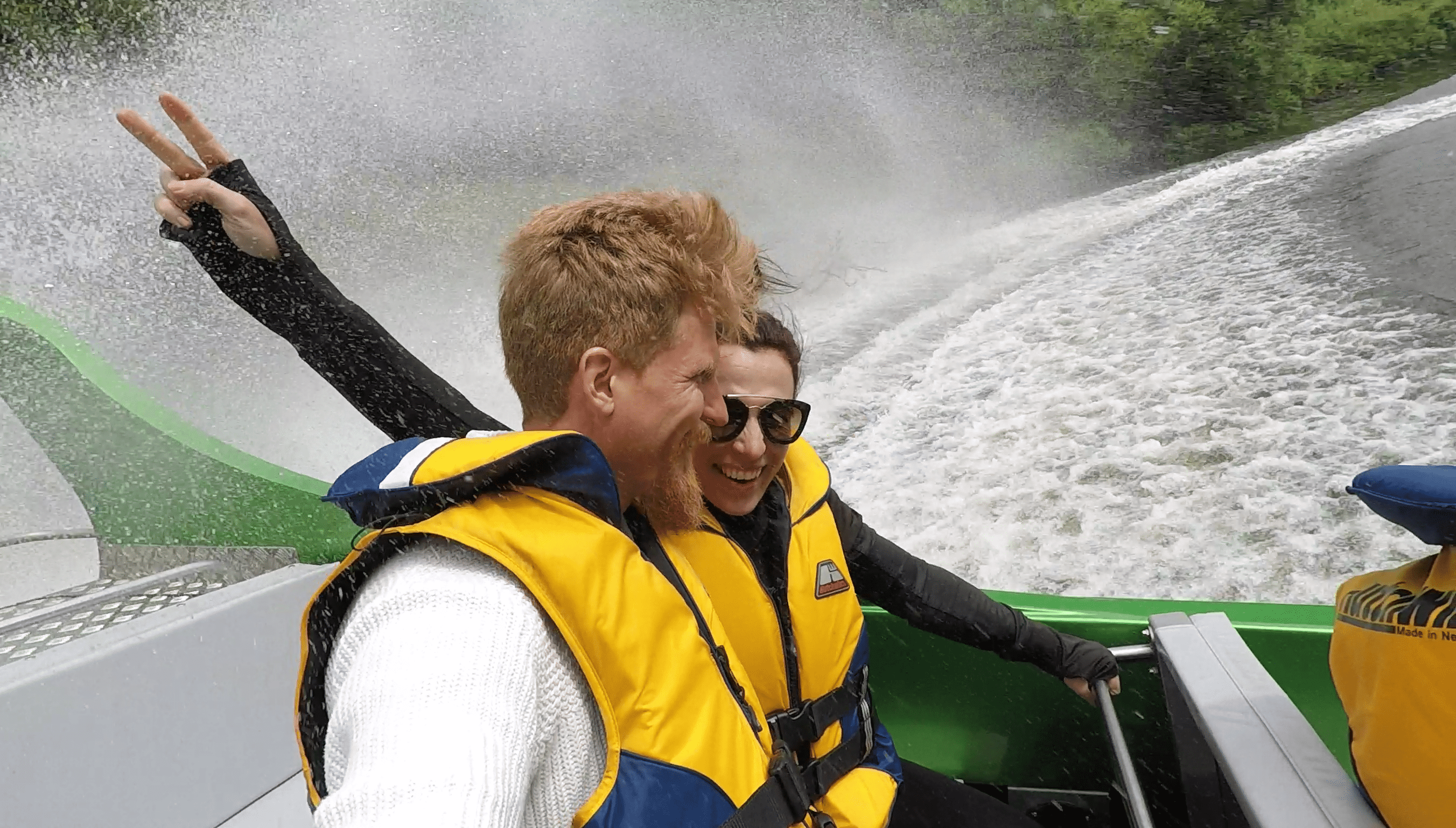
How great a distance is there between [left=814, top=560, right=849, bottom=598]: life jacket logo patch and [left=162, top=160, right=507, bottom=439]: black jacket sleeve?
50cm

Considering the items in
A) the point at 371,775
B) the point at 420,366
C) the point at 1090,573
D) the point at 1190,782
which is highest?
the point at 420,366

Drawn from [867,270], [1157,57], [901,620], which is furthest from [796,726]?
[1157,57]

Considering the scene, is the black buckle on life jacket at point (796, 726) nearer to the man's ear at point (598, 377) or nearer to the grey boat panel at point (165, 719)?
the man's ear at point (598, 377)

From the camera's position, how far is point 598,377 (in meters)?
0.89

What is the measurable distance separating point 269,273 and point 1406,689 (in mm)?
1433

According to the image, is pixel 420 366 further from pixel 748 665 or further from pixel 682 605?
pixel 682 605

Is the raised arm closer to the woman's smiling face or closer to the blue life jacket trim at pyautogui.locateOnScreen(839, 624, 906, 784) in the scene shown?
the woman's smiling face

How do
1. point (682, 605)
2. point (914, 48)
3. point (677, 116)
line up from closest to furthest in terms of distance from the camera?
point (682, 605) → point (677, 116) → point (914, 48)

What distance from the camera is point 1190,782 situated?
147cm

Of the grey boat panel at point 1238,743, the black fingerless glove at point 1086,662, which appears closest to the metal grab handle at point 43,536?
the black fingerless glove at point 1086,662

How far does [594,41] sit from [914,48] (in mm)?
4580

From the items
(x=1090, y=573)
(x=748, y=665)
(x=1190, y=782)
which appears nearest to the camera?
(x=748, y=665)

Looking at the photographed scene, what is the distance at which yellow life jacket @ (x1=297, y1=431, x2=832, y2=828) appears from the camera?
2.38ft

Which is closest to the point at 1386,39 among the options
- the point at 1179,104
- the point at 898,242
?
the point at 1179,104
